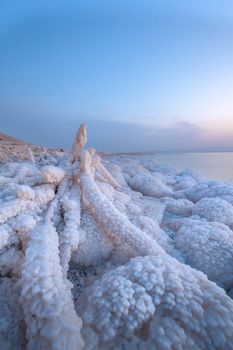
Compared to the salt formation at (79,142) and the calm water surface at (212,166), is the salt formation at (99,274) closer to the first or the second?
the salt formation at (79,142)

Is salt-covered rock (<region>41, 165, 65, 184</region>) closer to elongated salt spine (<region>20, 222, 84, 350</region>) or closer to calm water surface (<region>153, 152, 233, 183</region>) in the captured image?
elongated salt spine (<region>20, 222, 84, 350</region>)

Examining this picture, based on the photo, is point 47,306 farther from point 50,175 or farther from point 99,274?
point 50,175

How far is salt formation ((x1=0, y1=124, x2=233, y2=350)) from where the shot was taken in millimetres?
897

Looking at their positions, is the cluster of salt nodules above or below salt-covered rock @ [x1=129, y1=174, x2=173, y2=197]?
above

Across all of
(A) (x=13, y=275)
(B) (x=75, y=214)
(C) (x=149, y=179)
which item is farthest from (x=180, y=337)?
(C) (x=149, y=179)

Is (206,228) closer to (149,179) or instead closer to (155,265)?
(155,265)

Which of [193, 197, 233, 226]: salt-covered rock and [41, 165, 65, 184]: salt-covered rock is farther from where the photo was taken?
[193, 197, 233, 226]: salt-covered rock

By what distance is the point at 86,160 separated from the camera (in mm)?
2512

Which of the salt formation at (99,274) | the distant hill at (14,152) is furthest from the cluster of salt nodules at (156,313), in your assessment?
the distant hill at (14,152)

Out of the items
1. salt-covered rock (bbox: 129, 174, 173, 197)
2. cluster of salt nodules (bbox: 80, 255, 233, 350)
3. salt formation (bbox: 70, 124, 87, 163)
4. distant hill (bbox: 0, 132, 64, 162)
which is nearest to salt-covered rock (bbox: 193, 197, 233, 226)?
salt-covered rock (bbox: 129, 174, 173, 197)

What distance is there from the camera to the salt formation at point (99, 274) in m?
0.90

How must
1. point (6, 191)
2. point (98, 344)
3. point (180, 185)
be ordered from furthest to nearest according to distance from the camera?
point (180, 185)
point (6, 191)
point (98, 344)

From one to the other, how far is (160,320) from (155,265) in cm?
26

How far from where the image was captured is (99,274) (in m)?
1.51
